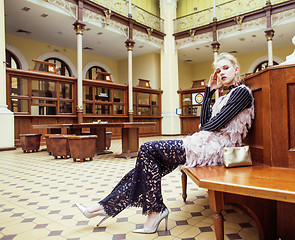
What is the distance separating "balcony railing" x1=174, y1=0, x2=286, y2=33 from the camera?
12245 millimetres

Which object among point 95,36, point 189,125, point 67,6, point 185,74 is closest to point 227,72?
point 67,6

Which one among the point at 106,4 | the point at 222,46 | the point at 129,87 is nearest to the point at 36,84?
the point at 129,87

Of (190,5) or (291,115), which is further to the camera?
(190,5)

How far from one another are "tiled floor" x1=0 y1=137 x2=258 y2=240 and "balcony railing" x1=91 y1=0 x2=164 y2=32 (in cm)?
1010

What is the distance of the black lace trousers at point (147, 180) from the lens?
1.79 meters

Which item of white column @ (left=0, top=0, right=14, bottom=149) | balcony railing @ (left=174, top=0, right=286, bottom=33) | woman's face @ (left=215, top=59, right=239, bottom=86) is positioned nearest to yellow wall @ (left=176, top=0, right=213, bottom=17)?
balcony railing @ (left=174, top=0, right=286, bottom=33)

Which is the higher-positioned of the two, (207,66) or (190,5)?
(190,5)

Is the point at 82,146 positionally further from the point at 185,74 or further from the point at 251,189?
the point at 185,74

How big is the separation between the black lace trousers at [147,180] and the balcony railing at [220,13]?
1294 centimetres

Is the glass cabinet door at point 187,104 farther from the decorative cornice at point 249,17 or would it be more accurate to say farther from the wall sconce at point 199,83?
the decorative cornice at point 249,17

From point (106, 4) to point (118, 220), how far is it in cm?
1175

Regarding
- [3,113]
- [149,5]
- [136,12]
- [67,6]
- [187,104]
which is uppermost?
[149,5]

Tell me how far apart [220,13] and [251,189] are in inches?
550

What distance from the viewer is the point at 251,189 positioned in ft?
4.07
